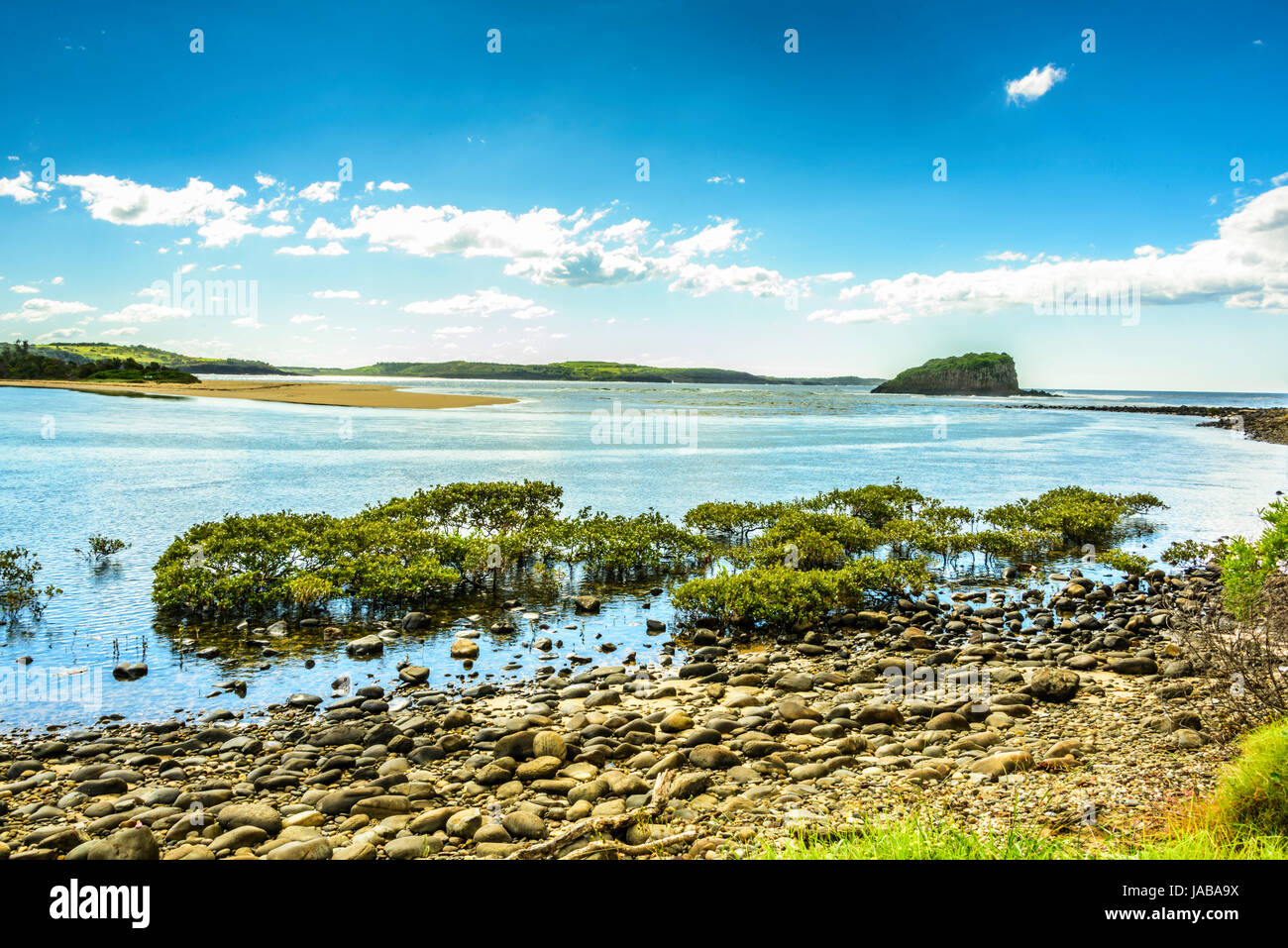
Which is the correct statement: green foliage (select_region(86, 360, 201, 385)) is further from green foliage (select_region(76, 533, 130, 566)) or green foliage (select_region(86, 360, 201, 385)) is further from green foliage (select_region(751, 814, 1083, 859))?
green foliage (select_region(751, 814, 1083, 859))


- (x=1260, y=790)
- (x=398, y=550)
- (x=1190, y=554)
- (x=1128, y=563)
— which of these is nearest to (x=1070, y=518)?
(x=1190, y=554)

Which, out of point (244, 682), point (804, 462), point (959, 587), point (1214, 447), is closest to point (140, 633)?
point (244, 682)

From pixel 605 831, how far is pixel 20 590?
19.9 m

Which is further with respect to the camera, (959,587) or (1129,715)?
(959,587)

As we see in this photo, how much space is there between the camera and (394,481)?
43.5m

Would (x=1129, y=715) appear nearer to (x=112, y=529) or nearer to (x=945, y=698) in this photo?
(x=945, y=698)

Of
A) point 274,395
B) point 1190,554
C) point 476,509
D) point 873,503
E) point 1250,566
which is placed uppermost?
point 274,395

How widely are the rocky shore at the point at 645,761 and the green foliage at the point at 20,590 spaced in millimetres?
9317

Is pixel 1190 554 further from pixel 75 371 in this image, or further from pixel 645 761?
pixel 75 371

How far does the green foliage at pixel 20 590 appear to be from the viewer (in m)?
19.3

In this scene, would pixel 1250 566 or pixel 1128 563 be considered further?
pixel 1128 563

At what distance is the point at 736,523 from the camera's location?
99.4ft
